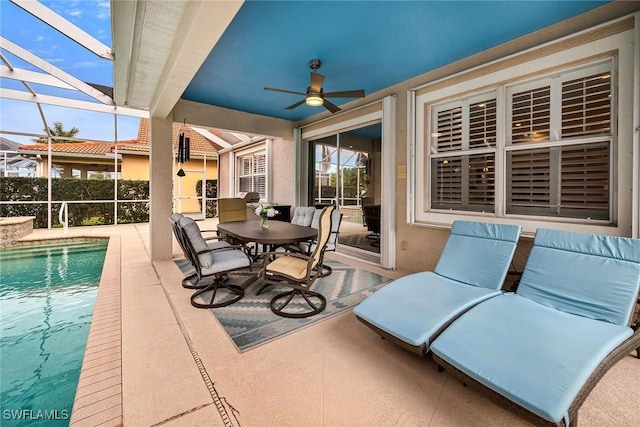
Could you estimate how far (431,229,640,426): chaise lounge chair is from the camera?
4.54 ft

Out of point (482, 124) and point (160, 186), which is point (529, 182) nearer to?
point (482, 124)

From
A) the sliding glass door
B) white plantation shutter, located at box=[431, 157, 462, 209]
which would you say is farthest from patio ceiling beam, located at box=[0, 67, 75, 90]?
white plantation shutter, located at box=[431, 157, 462, 209]

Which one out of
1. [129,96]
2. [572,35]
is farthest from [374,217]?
[129,96]

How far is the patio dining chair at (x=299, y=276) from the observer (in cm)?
282

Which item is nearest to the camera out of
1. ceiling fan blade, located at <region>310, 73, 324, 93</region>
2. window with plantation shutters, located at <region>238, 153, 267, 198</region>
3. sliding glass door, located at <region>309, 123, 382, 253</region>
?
ceiling fan blade, located at <region>310, 73, 324, 93</region>

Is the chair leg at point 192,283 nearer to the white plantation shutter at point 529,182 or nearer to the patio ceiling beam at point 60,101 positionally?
the white plantation shutter at point 529,182

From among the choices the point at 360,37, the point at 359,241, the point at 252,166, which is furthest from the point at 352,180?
the point at 252,166

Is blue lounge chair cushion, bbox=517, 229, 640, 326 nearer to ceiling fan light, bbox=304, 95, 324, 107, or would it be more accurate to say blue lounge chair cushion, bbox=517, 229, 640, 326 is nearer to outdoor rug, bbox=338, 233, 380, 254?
ceiling fan light, bbox=304, 95, 324, 107

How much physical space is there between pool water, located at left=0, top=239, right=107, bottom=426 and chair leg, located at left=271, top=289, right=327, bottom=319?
5.51ft

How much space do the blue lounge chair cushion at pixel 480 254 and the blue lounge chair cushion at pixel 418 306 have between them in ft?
0.49

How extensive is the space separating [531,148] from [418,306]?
8.26 feet

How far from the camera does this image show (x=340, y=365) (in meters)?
2.04

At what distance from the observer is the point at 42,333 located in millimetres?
2771

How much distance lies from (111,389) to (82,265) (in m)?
4.73
